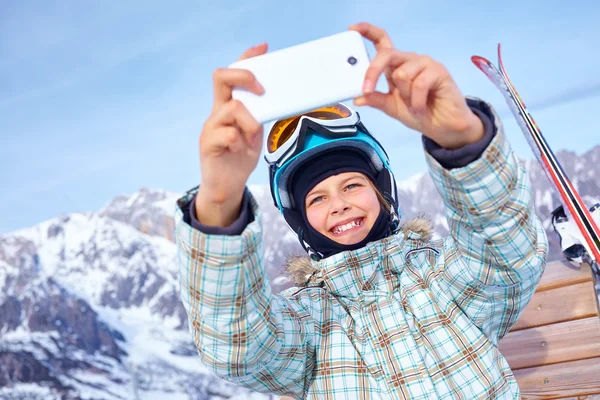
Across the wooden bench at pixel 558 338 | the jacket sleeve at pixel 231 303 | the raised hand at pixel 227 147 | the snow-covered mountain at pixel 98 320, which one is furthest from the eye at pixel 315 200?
the snow-covered mountain at pixel 98 320

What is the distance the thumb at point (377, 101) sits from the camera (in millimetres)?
1426

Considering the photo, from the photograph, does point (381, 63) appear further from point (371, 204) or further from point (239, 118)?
point (371, 204)

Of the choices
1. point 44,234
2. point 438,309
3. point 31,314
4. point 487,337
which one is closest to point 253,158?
point 438,309

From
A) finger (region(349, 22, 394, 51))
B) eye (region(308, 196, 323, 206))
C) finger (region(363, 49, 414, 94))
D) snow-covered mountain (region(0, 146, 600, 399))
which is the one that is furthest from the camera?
snow-covered mountain (region(0, 146, 600, 399))

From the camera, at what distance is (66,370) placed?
64125 millimetres

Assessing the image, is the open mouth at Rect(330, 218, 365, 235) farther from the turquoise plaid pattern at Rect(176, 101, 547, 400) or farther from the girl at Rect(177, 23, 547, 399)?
the turquoise plaid pattern at Rect(176, 101, 547, 400)

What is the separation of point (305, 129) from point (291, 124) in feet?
0.45

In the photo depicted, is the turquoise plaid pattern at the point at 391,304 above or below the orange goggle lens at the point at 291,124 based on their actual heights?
below

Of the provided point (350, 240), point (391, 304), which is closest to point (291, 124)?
point (350, 240)

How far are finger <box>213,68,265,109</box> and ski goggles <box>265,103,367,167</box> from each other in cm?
87

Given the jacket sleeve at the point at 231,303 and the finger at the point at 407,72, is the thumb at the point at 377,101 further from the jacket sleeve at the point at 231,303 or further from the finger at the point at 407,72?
the jacket sleeve at the point at 231,303

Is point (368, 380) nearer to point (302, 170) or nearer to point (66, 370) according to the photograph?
point (302, 170)

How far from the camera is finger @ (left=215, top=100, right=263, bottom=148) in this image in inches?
55.5

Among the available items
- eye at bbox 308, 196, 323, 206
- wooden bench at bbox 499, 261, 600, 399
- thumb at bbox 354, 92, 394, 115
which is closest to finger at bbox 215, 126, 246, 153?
thumb at bbox 354, 92, 394, 115
